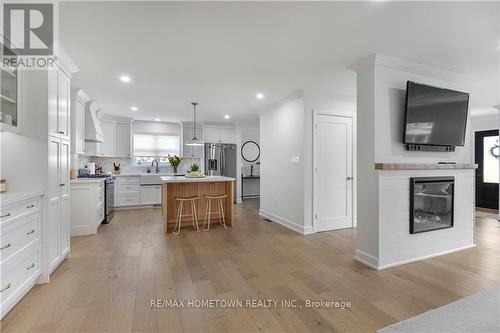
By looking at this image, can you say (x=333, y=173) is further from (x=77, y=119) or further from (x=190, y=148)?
(x=77, y=119)

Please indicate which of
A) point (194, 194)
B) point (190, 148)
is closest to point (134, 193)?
point (190, 148)

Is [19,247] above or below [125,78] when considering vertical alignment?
below

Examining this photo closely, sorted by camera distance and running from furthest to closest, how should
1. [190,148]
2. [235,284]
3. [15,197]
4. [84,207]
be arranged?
[190,148], [84,207], [235,284], [15,197]

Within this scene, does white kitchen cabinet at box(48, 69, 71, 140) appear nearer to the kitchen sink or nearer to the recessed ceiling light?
the recessed ceiling light

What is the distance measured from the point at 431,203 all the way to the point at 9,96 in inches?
201

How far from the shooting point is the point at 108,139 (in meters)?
6.32

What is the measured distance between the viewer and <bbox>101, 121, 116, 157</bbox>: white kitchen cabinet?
20.5 feet

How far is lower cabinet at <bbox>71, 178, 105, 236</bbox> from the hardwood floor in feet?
0.88

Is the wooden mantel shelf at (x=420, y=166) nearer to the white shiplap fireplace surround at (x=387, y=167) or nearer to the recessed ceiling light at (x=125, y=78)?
the white shiplap fireplace surround at (x=387, y=167)

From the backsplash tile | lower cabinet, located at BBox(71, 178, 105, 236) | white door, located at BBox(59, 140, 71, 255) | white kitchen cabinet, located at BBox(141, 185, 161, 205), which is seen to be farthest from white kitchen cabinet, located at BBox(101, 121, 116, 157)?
white door, located at BBox(59, 140, 71, 255)

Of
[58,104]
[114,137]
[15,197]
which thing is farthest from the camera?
[114,137]

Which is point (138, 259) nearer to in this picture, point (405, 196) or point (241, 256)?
point (241, 256)

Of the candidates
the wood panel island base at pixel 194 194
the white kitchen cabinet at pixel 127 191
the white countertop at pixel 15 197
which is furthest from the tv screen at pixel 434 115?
the white kitchen cabinet at pixel 127 191

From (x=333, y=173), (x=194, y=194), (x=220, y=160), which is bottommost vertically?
(x=194, y=194)
